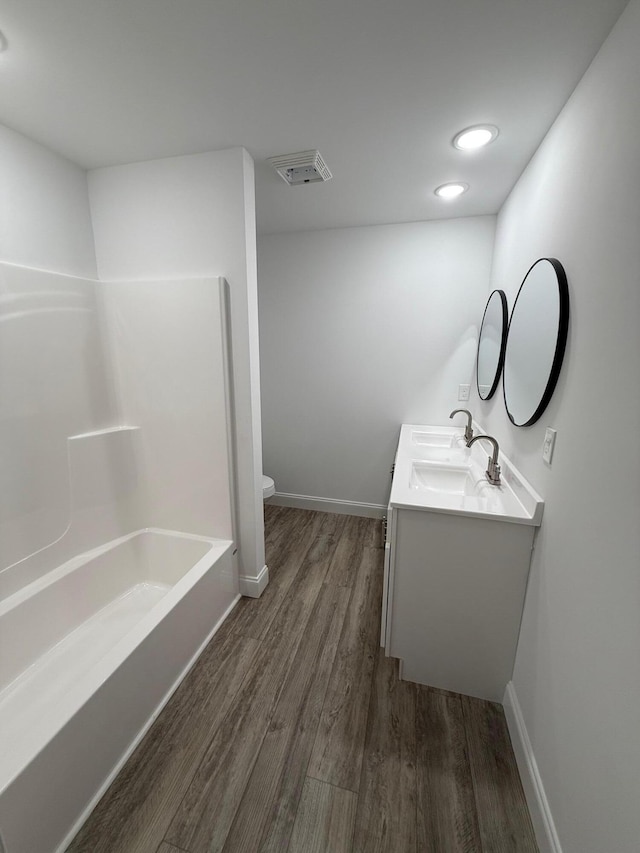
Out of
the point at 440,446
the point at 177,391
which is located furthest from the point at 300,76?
the point at 440,446

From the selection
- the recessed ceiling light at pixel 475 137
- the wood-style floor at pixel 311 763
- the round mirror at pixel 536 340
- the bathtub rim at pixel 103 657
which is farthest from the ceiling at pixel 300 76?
the wood-style floor at pixel 311 763

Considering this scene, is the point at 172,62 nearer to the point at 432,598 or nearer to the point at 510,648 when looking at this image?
the point at 432,598

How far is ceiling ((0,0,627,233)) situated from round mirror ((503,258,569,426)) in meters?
0.63

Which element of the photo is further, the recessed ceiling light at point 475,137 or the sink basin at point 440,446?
the sink basin at point 440,446

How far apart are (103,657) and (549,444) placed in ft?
6.04

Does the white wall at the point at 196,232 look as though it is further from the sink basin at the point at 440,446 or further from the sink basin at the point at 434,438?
the sink basin at the point at 434,438

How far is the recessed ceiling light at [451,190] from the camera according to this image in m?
1.95

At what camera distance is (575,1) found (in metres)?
0.91

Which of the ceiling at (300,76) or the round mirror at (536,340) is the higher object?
the ceiling at (300,76)

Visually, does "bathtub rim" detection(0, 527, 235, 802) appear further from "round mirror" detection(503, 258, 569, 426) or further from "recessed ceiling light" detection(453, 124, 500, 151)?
"recessed ceiling light" detection(453, 124, 500, 151)

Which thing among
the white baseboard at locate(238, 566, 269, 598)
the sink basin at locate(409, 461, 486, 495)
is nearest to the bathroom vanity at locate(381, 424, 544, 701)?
the sink basin at locate(409, 461, 486, 495)

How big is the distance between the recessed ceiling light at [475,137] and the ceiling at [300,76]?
38mm

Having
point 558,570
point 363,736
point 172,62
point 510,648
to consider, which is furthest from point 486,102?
point 363,736

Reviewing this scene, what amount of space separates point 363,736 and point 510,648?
70 cm
